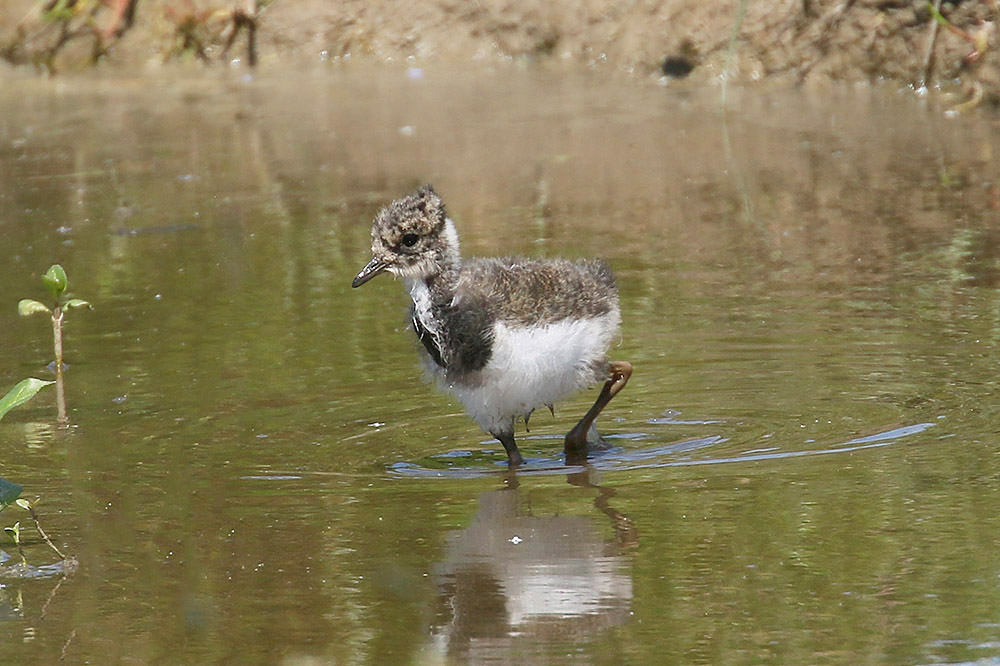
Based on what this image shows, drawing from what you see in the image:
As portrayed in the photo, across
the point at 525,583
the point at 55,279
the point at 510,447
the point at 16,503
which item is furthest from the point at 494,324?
the point at 55,279

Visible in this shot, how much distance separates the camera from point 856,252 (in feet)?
25.9

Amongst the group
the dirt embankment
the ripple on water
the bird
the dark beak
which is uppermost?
the dirt embankment

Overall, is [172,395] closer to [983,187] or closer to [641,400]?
[641,400]

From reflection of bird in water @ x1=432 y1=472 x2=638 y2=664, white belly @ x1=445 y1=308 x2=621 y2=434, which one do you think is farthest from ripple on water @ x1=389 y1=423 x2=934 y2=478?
reflection of bird in water @ x1=432 y1=472 x2=638 y2=664

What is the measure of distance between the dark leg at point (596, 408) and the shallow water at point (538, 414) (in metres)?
0.10

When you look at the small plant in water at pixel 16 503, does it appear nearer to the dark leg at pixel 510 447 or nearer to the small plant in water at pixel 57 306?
the dark leg at pixel 510 447

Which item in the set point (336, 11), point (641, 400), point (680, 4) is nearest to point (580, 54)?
point (680, 4)

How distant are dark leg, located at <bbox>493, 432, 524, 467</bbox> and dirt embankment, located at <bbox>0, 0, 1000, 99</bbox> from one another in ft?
18.2

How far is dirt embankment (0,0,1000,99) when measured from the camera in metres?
11.6

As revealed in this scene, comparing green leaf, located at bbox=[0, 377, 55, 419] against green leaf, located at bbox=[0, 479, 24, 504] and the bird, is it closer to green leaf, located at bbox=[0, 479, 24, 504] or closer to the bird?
green leaf, located at bbox=[0, 479, 24, 504]

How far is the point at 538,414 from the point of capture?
6.35 metres

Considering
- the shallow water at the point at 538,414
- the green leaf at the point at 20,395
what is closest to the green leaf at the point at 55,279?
the shallow water at the point at 538,414

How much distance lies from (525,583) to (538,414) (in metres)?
2.23

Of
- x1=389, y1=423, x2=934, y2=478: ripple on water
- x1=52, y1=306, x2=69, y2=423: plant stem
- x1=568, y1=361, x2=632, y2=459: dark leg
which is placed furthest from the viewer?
x1=52, y1=306, x2=69, y2=423: plant stem
